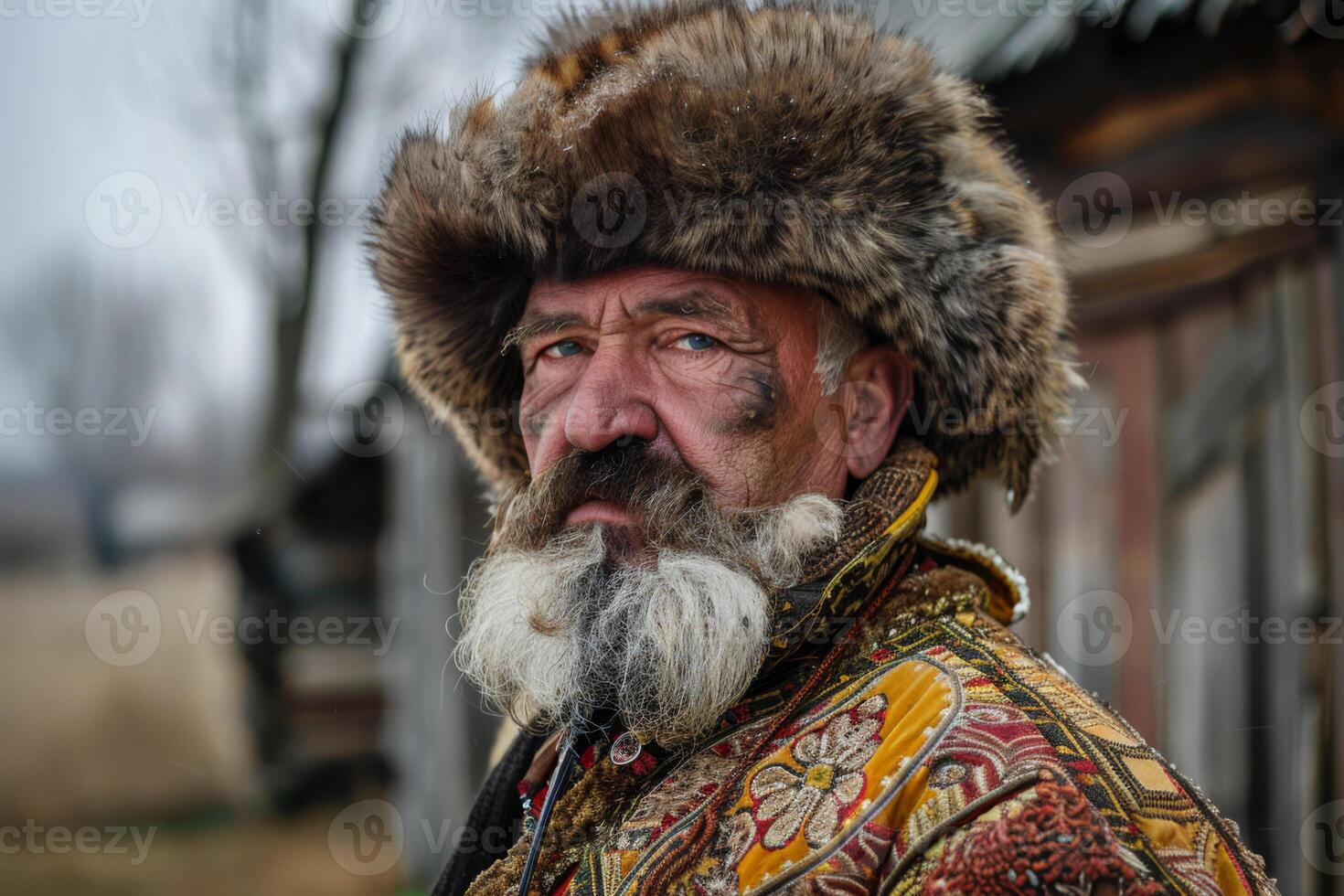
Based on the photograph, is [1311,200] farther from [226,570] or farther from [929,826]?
[226,570]

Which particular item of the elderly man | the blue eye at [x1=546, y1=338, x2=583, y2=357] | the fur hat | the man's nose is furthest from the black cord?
the fur hat

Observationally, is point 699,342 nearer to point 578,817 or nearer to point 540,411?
point 540,411

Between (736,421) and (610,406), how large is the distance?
23 cm

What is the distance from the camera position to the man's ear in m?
2.01

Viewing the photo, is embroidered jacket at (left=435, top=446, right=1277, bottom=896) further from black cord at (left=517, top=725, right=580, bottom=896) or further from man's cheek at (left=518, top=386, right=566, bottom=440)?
man's cheek at (left=518, top=386, right=566, bottom=440)

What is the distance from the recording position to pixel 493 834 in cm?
212

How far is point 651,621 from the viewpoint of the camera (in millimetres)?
1721

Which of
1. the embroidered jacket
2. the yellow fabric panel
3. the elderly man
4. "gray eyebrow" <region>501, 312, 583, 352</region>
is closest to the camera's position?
the embroidered jacket

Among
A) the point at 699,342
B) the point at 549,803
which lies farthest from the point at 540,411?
the point at 549,803

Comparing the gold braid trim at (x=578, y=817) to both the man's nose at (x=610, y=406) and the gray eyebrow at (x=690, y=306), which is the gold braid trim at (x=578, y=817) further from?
the gray eyebrow at (x=690, y=306)

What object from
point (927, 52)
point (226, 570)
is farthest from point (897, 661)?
point (226, 570)

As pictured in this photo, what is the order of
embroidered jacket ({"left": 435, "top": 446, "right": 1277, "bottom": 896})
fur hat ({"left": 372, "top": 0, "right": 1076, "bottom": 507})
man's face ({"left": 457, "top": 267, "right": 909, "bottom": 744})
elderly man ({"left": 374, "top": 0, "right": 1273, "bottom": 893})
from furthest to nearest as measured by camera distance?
1. fur hat ({"left": 372, "top": 0, "right": 1076, "bottom": 507})
2. man's face ({"left": 457, "top": 267, "right": 909, "bottom": 744})
3. elderly man ({"left": 374, "top": 0, "right": 1273, "bottom": 893})
4. embroidered jacket ({"left": 435, "top": 446, "right": 1277, "bottom": 896})

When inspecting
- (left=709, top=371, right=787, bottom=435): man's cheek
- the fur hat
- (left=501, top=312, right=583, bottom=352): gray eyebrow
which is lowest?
(left=709, top=371, right=787, bottom=435): man's cheek

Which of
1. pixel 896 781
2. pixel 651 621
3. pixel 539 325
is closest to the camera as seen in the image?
pixel 896 781
